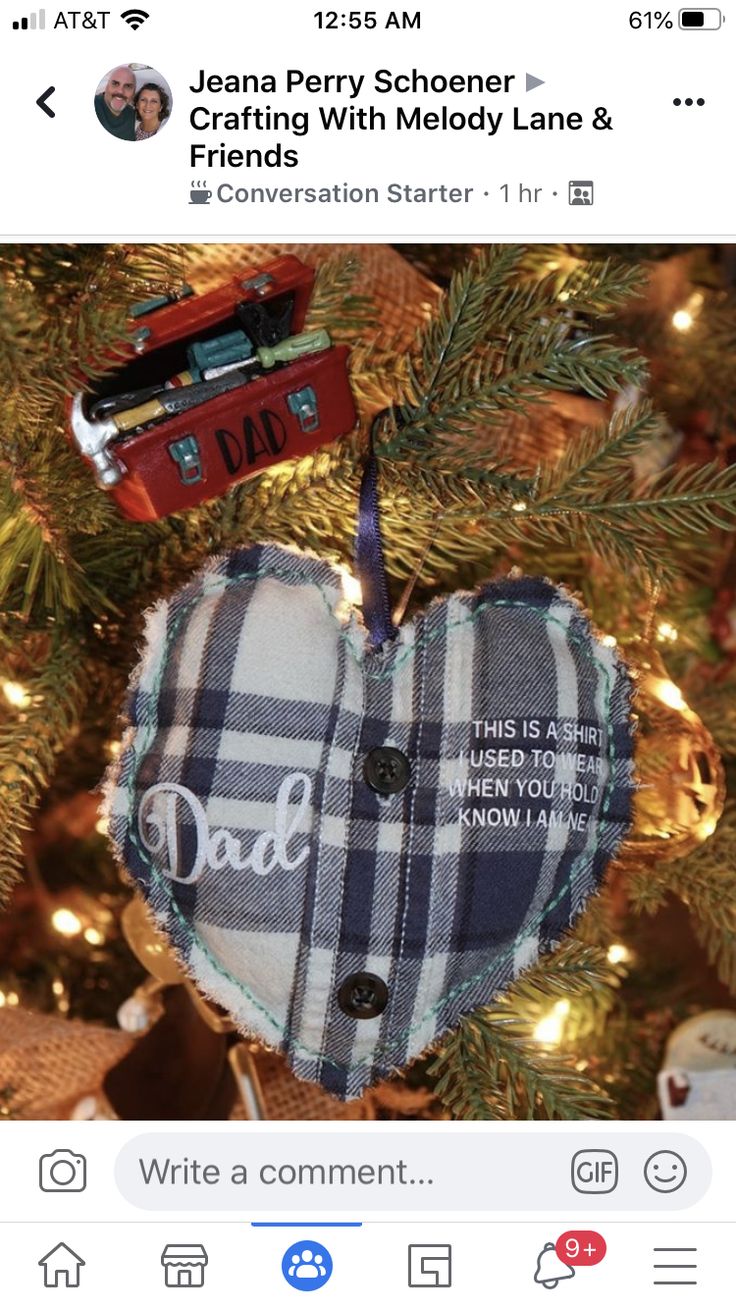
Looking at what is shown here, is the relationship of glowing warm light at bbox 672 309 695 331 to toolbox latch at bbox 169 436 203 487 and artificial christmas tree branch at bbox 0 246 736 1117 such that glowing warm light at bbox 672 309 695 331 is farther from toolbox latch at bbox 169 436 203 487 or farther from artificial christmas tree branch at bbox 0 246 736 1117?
toolbox latch at bbox 169 436 203 487

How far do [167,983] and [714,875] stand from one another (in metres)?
0.32

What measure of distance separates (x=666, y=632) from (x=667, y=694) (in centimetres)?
9

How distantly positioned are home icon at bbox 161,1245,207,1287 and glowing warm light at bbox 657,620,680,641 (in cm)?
40

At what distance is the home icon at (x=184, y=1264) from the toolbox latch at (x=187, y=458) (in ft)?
1.22

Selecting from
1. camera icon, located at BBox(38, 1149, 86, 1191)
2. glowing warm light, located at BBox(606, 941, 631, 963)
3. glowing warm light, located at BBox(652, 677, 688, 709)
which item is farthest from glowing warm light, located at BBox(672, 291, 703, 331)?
camera icon, located at BBox(38, 1149, 86, 1191)

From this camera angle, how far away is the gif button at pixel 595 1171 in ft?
A: 1.74

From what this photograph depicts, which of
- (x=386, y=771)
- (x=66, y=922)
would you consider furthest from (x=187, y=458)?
(x=66, y=922)
